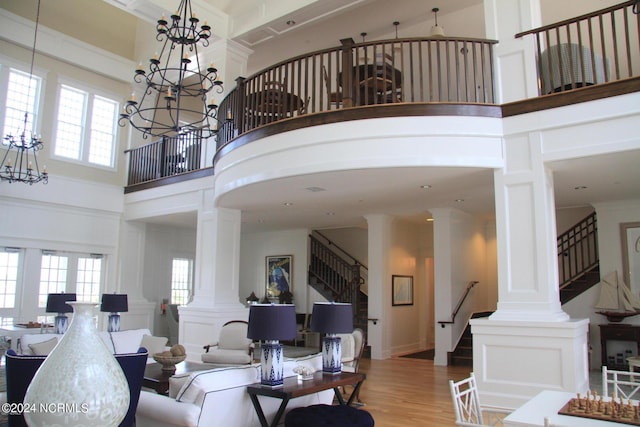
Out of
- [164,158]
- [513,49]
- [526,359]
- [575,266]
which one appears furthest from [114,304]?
[575,266]

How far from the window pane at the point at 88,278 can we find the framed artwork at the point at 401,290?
6.82 metres

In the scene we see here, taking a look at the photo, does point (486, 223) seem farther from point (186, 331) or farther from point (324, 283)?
point (186, 331)

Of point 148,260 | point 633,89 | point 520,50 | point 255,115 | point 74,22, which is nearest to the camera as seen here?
point 633,89

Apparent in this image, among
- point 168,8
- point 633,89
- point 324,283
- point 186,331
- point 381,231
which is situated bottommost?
point 186,331

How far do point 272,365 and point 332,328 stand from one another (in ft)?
3.04

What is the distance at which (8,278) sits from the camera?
1027 cm

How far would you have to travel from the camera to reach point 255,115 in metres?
7.88

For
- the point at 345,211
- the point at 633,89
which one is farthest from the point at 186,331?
the point at 633,89

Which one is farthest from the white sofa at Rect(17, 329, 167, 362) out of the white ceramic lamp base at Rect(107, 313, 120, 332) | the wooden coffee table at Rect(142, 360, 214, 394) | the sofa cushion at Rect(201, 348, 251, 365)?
the white ceramic lamp base at Rect(107, 313, 120, 332)

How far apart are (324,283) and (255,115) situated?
6.34 metres

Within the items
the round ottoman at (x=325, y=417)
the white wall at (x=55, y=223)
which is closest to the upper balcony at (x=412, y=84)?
the white wall at (x=55, y=223)

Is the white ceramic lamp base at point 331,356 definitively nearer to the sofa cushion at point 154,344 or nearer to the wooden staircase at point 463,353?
the sofa cushion at point 154,344

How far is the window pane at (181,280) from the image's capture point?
13.5 metres

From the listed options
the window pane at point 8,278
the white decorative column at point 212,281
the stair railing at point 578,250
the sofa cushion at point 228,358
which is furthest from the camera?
the window pane at point 8,278
